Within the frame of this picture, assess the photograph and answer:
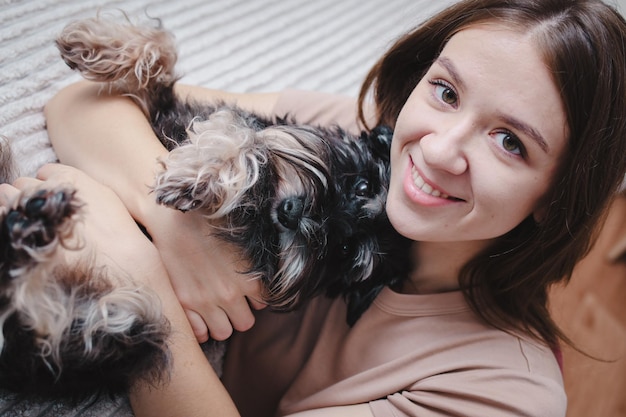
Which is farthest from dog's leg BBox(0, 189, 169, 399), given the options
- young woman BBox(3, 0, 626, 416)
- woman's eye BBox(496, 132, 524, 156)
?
woman's eye BBox(496, 132, 524, 156)

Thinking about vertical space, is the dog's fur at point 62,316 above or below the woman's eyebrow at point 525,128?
below

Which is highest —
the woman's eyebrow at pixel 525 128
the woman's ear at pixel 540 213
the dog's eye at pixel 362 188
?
the woman's eyebrow at pixel 525 128

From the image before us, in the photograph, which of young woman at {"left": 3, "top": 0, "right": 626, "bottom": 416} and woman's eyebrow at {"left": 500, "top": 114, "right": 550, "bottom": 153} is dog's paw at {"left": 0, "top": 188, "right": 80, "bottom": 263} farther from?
woman's eyebrow at {"left": 500, "top": 114, "right": 550, "bottom": 153}

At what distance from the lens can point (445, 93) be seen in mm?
1208

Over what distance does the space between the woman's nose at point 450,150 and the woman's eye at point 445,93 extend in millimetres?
84

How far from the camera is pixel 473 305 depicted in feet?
4.67

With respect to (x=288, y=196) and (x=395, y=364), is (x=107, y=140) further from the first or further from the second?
(x=395, y=364)

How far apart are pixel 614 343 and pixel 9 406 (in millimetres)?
2579

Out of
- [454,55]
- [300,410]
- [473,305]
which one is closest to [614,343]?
[473,305]

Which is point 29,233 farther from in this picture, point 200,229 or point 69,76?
point 69,76

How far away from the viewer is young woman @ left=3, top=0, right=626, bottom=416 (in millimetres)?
1122

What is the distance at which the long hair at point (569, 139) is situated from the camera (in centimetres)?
112

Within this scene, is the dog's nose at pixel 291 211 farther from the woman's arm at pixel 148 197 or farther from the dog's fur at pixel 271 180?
the woman's arm at pixel 148 197

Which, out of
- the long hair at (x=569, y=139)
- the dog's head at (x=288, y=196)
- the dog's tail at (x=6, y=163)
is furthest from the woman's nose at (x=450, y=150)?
the dog's tail at (x=6, y=163)
